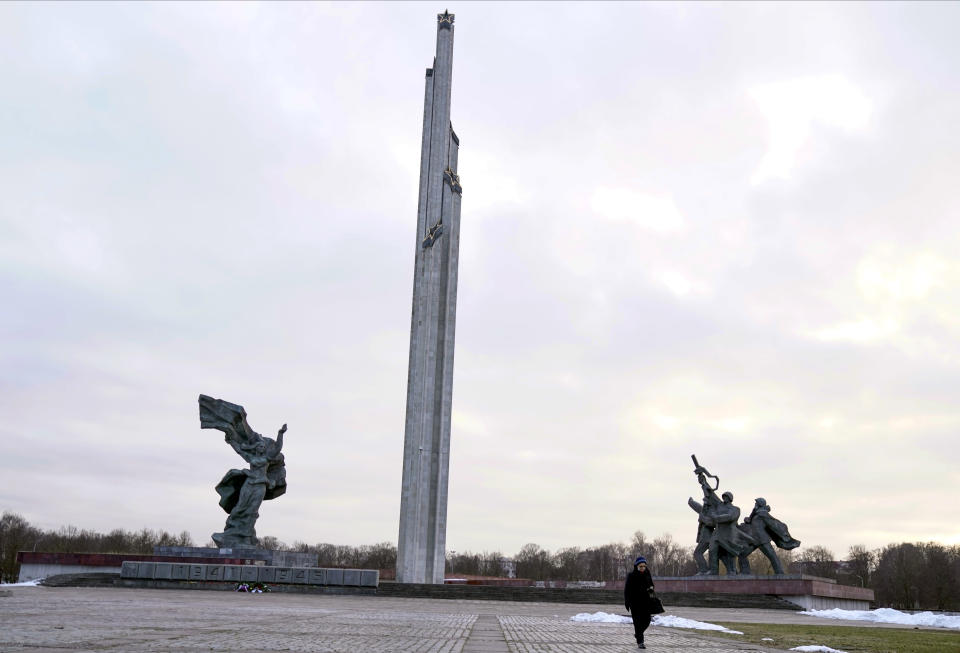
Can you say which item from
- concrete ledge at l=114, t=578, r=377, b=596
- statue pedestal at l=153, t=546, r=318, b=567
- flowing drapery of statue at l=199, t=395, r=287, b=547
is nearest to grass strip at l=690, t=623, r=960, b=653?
concrete ledge at l=114, t=578, r=377, b=596

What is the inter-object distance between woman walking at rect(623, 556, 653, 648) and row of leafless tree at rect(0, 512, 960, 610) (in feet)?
125

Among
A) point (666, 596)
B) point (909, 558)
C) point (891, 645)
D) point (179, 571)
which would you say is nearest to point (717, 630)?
point (891, 645)

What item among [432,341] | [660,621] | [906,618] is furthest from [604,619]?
[432,341]

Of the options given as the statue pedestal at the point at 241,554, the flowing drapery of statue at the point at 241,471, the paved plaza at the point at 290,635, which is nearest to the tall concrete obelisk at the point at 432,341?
the flowing drapery of statue at the point at 241,471

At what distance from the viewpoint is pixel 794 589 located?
23.3 m

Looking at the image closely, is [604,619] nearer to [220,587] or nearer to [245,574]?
[245,574]

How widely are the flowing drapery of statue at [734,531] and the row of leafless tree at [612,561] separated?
18530mm

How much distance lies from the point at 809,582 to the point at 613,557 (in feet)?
267

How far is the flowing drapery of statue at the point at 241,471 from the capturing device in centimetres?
2784

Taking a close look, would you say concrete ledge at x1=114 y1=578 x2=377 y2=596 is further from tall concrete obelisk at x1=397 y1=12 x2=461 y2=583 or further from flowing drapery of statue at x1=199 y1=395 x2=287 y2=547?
tall concrete obelisk at x1=397 y1=12 x2=461 y2=583

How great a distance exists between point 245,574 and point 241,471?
579cm

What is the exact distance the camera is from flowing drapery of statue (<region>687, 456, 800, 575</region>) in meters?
25.8

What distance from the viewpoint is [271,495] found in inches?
1160

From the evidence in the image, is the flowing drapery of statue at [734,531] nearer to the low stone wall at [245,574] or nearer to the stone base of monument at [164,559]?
the low stone wall at [245,574]
